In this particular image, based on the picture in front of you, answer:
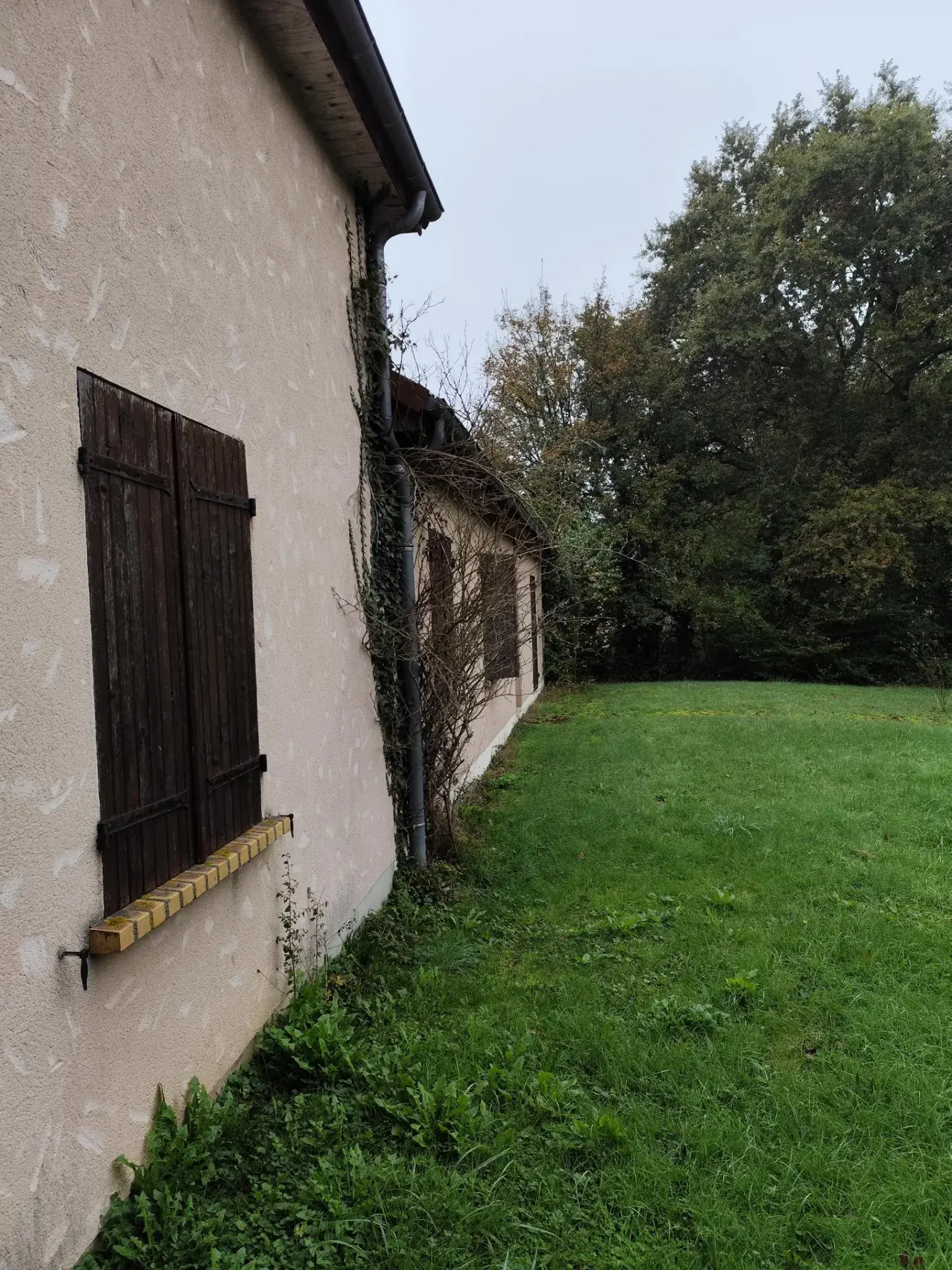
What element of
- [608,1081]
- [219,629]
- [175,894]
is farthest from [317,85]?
[608,1081]

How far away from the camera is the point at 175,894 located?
218 cm

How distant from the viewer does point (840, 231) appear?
16703 mm

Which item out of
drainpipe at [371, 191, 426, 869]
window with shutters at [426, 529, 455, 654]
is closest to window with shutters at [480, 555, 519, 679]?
window with shutters at [426, 529, 455, 654]

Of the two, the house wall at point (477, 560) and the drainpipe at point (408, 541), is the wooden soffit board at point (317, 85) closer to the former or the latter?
the drainpipe at point (408, 541)

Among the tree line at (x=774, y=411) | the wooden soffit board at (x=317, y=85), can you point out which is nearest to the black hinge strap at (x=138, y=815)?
the wooden soffit board at (x=317, y=85)

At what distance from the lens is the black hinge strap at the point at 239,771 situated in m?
2.62

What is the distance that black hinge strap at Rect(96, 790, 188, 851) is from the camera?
Result: 1.99 meters

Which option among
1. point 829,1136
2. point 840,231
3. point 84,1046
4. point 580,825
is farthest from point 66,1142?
point 840,231

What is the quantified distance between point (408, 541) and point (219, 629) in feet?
7.32

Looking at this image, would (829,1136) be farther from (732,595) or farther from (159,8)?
(732,595)

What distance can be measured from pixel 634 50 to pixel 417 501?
37345 millimetres

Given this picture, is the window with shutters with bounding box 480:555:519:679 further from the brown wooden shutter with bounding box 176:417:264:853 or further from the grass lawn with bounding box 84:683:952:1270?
the brown wooden shutter with bounding box 176:417:264:853

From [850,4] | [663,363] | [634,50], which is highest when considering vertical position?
[634,50]

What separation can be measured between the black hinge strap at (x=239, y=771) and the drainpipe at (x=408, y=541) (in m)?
1.75
